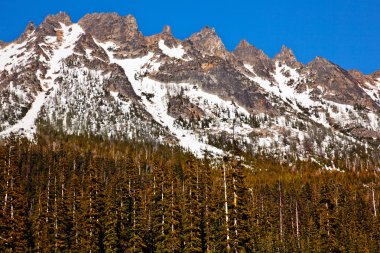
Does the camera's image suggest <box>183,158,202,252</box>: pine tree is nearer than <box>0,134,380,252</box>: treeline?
No

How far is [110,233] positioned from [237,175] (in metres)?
30.7

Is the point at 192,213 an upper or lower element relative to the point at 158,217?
upper

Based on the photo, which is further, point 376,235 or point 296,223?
point 296,223

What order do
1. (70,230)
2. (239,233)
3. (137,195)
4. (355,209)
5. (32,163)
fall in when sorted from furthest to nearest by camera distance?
(32,163) → (355,209) → (70,230) → (137,195) → (239,233)

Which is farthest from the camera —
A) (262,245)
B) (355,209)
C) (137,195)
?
(355,209)

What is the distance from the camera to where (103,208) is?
70.2 m

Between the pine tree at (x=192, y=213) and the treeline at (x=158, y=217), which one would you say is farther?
the pine tree at (x=192, y=213)

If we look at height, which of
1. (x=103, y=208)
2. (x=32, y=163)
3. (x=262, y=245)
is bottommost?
(x=262, y=245)

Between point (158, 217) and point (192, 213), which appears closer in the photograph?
point (192, 213)

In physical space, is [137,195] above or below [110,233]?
above

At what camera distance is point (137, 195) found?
69.8 m

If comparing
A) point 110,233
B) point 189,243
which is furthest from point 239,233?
point 110,233

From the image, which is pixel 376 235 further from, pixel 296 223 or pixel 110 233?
pixel 110 233

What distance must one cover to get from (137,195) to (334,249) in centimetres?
3275
